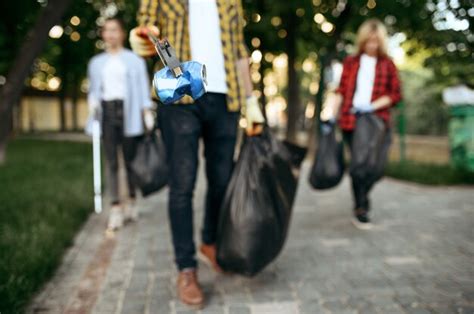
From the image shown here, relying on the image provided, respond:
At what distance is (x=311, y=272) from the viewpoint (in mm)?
3434

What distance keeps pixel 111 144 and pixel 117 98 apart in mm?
421

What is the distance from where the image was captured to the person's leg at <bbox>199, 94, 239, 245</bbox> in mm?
3006

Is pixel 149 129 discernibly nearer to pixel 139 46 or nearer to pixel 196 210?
pixel 196 210

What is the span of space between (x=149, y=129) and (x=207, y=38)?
209cm

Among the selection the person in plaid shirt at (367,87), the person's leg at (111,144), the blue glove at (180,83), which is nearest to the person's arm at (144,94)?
the person's leg at (111,144)

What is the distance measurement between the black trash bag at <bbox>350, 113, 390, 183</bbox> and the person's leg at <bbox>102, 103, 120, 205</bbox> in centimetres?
211

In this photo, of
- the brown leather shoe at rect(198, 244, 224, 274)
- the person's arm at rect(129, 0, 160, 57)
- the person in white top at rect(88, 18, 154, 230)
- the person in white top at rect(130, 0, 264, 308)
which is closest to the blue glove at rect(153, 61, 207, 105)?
the person's arm at rect(129, 0, 160, 57)

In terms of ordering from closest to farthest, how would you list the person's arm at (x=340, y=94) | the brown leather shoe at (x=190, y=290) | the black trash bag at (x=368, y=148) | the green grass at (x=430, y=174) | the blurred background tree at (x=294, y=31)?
1. the brown leather shoe at (x=190, y=290)
2. the black trash bag at (x=368, y=148)
3. the person's arm at (x=340, y=94)
4. the blurred background tree at (x=294, y=31)
5. the green grass at (x=430, y=174)

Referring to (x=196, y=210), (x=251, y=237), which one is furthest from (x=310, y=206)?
(x=251, y=237)

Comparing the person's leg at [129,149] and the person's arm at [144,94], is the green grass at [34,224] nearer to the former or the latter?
the person's leg at [129,149]

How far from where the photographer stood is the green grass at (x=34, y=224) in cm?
311

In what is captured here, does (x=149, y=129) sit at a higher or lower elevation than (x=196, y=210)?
higher

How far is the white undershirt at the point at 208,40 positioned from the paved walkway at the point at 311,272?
47.4 inches

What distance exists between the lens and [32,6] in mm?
6531
